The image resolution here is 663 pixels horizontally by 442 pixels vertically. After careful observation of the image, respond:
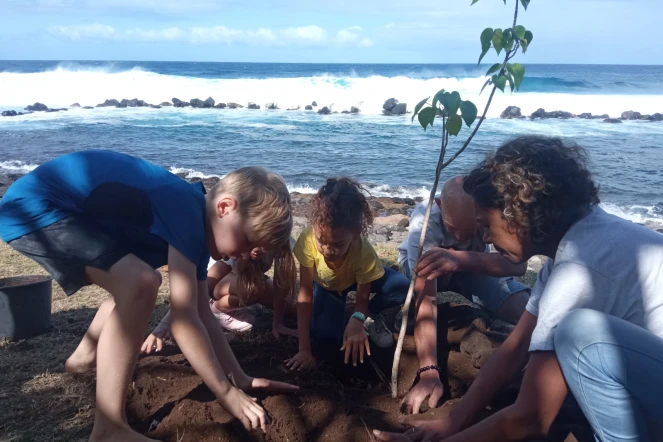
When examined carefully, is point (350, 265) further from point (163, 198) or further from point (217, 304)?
point (163, 198)

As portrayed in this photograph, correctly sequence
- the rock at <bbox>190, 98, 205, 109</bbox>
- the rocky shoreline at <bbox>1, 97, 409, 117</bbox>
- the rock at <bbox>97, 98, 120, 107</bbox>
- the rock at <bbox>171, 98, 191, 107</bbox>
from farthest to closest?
the rock at <bbox>171, 98, 191, 107</bbox> → the rock at <bbox>190, 98, 205, 109</bbox> → the rock at <bbox>97, 98, 120, 107</bbox> → the rocky shoreline at <bbox>1, 97, 409, 117</bbox>

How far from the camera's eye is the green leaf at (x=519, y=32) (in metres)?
2.31

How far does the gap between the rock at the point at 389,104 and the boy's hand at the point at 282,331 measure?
24618 millimetres

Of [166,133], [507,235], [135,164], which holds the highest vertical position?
[135,164]

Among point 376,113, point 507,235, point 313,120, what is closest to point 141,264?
point 507,235

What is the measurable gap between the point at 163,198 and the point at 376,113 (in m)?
25.4

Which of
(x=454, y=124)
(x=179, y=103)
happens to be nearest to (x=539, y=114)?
(x=179, y=103)

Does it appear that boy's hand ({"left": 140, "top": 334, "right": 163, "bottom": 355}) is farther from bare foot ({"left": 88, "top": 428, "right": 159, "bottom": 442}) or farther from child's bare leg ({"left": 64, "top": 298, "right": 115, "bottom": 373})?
bare foot ({"left": 88, "top": 428, "right": 159, "bottom": 442})

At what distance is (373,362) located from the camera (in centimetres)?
318

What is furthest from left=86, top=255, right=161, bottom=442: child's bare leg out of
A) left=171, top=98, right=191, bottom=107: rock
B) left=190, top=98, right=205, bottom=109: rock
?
left=171, top=98, right=191, bottom=107: rock

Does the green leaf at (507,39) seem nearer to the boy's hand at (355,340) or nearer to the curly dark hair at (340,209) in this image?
the curly dark hair at (340,209)

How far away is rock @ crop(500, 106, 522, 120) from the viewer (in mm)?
25312

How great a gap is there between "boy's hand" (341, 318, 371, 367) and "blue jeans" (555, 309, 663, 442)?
1.30m

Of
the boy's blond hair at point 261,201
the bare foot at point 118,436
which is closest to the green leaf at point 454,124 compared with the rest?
the boy's blond hair at point 261,201
